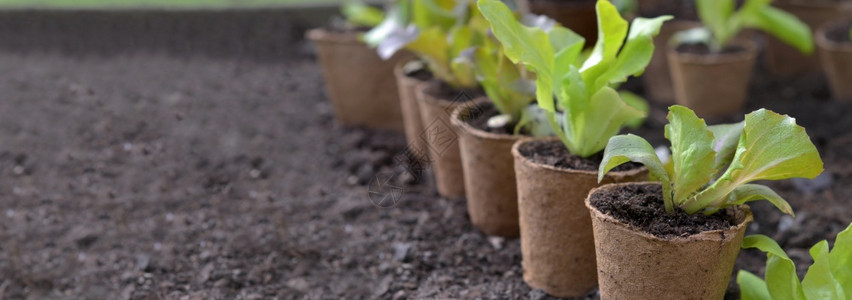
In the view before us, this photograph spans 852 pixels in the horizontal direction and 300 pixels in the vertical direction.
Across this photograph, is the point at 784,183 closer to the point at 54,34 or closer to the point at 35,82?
the point at 35,82

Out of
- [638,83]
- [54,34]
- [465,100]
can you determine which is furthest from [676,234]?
[54,34]

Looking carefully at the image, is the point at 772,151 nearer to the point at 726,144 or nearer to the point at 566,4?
the point at 726,144

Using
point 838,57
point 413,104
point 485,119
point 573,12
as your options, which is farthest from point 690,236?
point 838,57

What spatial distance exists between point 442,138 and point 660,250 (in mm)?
894

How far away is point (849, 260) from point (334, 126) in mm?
1876

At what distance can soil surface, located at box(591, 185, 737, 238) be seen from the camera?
126 cm

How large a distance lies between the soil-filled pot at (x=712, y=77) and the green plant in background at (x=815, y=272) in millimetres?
1502

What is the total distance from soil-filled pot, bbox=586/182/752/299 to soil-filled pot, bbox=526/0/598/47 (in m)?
1.49

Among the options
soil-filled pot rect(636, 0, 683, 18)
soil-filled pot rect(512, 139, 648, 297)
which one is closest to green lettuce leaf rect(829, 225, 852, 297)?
soil-filled pot rect(512, 139, 648, 297)

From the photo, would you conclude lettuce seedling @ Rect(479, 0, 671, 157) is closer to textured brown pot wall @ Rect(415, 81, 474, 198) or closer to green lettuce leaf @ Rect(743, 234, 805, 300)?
green lettuce leaf @ Rect(743, 234, 805, 300)

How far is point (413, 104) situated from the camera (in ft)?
7.67

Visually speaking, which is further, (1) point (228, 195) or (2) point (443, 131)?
(1) point (228, 195)

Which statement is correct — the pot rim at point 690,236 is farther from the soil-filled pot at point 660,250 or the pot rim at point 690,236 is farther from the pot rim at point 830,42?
the pot rim at point 830,42

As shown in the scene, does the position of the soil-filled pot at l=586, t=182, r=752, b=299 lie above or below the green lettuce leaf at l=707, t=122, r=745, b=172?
below
